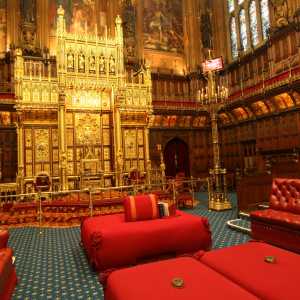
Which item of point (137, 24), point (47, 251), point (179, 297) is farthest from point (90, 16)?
point (179, 297)

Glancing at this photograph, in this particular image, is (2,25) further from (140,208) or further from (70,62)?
(140,208)

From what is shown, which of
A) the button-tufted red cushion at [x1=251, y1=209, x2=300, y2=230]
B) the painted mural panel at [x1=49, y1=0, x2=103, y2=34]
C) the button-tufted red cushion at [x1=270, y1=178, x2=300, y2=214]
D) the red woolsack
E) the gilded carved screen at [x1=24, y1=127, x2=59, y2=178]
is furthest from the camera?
the painted mural panel at [x1=49, y1=0, x2=103, y2=34]

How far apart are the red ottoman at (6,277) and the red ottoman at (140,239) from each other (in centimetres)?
125

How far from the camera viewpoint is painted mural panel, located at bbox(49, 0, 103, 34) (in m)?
17.2

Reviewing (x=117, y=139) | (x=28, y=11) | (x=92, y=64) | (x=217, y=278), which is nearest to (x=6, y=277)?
(x=217, y=278)

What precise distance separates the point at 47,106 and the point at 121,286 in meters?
11.8

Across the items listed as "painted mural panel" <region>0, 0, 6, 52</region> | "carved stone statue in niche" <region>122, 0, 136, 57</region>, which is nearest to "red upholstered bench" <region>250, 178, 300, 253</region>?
"carved stone statue in niche" <region>122, 0, 136, 57</region>

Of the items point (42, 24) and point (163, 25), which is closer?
point (42, 24)

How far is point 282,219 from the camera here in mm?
5430

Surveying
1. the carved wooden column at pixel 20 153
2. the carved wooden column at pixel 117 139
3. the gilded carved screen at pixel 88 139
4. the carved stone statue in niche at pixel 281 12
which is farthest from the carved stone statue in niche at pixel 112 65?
the carved stone statue in niche at pixel 281 12

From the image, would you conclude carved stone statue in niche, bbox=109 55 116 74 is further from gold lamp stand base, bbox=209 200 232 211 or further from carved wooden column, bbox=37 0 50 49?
gold lamp stand base, bbox=209 200 232 211

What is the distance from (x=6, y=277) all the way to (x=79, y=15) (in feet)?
58.5

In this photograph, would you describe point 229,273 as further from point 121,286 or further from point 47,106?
point 47,106

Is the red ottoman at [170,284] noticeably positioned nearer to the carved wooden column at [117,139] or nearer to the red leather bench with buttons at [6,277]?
the red leather bench with buttons at [6,277]
